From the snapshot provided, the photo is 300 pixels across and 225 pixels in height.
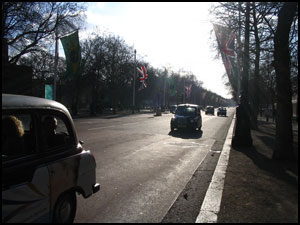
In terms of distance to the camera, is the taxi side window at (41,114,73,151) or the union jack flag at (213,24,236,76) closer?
the taxi side window at (41,114,73,151)

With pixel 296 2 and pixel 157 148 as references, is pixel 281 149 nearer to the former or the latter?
pixel 296 2

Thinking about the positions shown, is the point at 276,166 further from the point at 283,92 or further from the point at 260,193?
the point at 260,193

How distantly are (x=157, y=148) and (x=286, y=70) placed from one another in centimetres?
565

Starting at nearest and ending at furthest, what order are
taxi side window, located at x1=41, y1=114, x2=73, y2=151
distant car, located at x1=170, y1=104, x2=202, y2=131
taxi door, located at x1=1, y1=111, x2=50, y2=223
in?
taxi door, located at x1=1, y1=111, x2=50, y2=223 < taxi side window, located at x1=41, y1=114, x2=73, y2=151 < distant car, located at x1=170, y1=104, x2=202, y2=131

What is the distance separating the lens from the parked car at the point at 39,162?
2713 millimetres

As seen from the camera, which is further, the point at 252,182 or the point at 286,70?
the point at 286,70

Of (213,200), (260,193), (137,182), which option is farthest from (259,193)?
(137,182)

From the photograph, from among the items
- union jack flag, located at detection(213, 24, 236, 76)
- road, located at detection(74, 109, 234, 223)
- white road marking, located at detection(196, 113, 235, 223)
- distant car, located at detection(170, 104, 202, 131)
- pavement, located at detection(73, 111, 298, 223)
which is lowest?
road, located at detection(74, 109, 234, 223)

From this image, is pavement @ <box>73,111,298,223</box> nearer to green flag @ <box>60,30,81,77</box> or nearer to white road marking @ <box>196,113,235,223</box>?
white road marking @ <box>196,113,235,223</box>

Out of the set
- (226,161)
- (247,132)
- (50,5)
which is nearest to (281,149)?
(226,161)

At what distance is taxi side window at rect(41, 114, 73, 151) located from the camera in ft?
10.8

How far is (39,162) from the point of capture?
3061 millimetres

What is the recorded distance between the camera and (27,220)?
2.82 m

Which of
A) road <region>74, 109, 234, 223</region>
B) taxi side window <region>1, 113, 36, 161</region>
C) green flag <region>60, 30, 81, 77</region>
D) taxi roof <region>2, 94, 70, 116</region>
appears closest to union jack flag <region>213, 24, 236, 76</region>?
road <region>74, 109, 234, 223</region>
